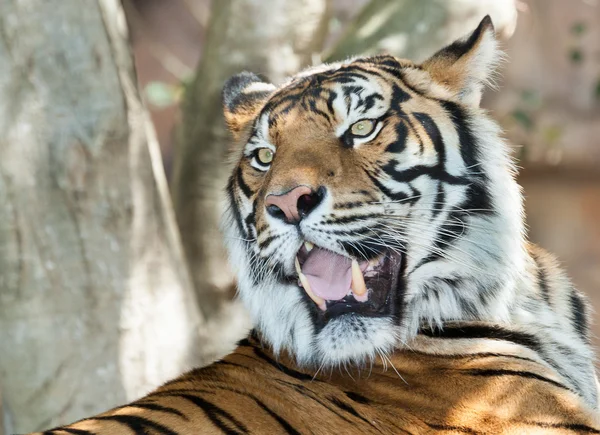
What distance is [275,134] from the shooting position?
8.49 ft

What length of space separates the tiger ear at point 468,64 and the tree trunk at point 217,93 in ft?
4.86

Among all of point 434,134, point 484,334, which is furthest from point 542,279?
point 434,134

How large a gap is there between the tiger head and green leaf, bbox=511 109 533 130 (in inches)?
173

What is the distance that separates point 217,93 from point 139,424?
2.27 metres

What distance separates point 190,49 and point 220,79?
5.03 m

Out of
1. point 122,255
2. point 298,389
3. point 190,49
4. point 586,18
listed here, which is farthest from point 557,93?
point 298,389

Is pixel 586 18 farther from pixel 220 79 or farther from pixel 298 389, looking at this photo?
pixel 298 389

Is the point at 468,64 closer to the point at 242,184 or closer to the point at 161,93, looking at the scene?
the point at 242,184

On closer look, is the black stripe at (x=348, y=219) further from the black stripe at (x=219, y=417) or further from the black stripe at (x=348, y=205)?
the black stripe at (x=219, y=417)

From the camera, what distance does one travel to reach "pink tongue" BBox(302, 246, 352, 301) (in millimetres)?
2342

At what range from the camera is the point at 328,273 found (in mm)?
2391

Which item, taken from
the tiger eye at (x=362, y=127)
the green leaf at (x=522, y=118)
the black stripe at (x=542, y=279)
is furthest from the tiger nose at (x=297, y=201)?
the green leaf at (x=522, y=118)

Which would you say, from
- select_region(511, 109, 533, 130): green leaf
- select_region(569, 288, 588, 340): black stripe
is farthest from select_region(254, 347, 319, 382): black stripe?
select_region(511, 109, 533, 130): green leaf

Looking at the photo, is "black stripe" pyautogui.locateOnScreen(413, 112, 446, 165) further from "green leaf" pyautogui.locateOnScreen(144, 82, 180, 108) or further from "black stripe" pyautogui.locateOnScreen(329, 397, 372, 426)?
"green leaf" pyautogui.locateOnScreen(144, 82, 180, 108)
